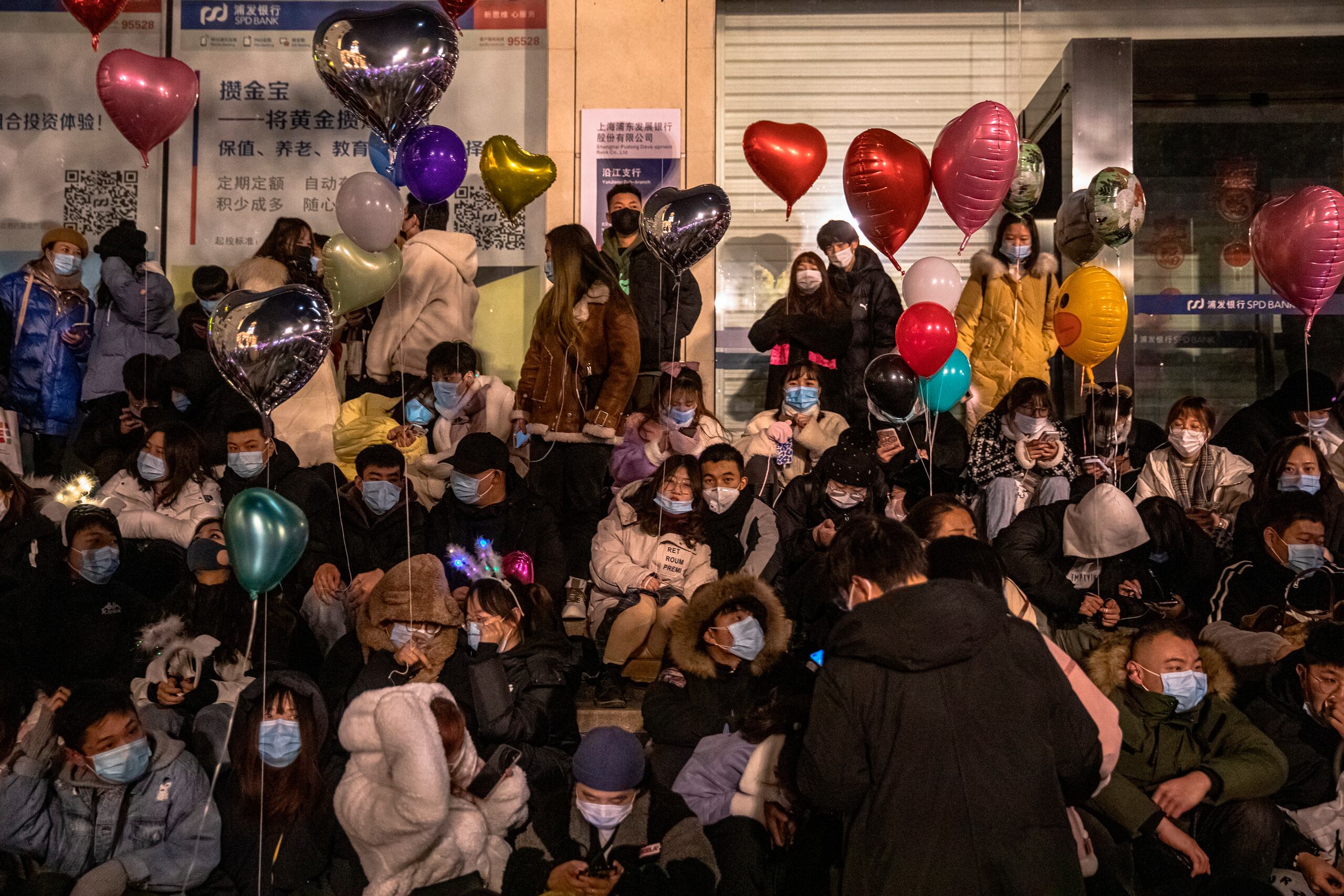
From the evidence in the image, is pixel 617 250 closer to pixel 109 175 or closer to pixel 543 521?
pixel 543 521

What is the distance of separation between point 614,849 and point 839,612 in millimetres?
1448

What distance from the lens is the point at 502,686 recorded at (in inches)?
200

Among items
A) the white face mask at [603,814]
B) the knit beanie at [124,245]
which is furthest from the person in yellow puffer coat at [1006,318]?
the knit beanie at [124,245]

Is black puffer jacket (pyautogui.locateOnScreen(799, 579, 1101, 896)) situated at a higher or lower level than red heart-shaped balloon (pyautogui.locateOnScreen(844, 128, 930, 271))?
lower

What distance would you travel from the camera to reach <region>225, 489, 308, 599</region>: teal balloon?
16.7 feet

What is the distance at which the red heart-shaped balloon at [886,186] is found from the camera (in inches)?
256

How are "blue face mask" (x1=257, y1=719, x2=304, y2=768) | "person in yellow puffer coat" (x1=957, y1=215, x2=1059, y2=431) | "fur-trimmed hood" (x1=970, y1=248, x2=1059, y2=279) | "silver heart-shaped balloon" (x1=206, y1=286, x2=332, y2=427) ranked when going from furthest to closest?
1. "fur-trimmed hood" (x1=970, y1=248, x2=1059, y2=279)
2. "person in yellow puffer coat" (x1=957, y1=215, x2=1059, y2=431)
3. "silver heart-shaped balloon" (x1=206, y1=286, x2=332, y2=427)
4. "blue face mask" (x1=257, y1=719, x2=304, y2=768)

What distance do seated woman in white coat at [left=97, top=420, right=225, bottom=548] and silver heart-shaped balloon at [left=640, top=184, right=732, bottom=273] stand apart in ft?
7.99

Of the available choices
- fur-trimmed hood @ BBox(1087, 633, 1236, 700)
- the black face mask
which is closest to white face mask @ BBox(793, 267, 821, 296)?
the black face mask

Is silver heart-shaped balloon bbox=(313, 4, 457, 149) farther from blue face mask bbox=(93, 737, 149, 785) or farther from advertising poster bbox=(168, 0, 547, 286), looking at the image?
advertising poster bbox=(168, 0, 547, 286)

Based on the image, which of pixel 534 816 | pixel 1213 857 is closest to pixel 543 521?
pixel 534 816

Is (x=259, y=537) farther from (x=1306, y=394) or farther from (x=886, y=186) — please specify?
(x=1306, y=394)

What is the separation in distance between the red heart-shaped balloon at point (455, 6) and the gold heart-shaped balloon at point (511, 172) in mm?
817

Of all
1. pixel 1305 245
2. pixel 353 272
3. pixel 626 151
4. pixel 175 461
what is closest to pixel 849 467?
pixel 1305 245
